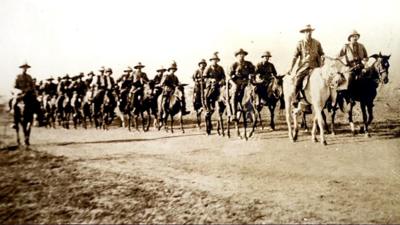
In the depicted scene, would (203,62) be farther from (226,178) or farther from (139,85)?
(139,85)

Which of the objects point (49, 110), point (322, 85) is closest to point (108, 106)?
point (49, 110)

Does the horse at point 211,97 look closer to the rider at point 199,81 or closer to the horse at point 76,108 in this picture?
the rider at point 199,81

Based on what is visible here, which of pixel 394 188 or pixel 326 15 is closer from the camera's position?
pixel 394 188

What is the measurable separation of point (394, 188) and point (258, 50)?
2.05 meters

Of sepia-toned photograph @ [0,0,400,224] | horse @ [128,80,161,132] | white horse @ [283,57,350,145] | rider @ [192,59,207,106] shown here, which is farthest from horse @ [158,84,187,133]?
white horse @ [283,57,350,145]

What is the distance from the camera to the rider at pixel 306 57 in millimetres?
5149

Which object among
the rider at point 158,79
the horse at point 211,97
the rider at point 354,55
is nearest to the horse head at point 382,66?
the rider at point 354,55

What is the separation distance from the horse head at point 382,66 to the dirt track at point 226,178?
94 cm

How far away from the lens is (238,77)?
6172 millimetres

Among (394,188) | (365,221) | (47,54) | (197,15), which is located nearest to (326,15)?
(197,15)

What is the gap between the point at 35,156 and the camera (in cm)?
406

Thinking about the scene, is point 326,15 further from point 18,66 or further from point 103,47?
point 18,66

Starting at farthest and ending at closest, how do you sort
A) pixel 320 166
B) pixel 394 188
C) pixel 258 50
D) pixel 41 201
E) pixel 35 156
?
pixel 258 50 < pixel 320 166 < pixel 394 188 < pixel 35 156 < pixel 41 201

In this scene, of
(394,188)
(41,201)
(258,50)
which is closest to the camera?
(41,201)
